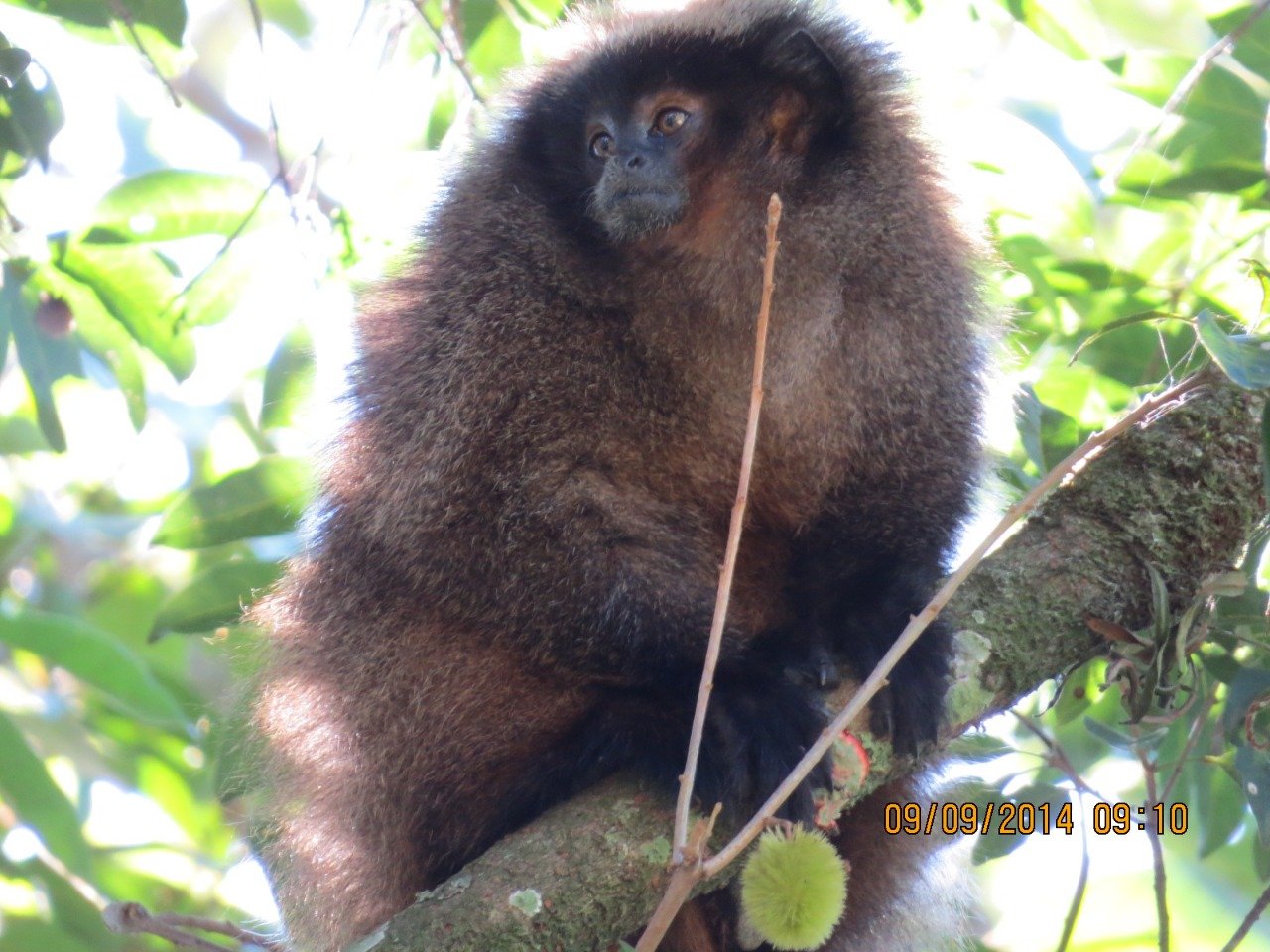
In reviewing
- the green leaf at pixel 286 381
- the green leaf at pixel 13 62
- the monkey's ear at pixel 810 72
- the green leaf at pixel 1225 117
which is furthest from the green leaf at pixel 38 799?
the green leaf at pixel 1225 117

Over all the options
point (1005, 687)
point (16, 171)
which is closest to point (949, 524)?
point (1005, 687)

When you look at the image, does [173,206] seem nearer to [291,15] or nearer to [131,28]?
[131,28]

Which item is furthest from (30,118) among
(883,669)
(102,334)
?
(883,669)

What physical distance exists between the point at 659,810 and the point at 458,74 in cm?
278

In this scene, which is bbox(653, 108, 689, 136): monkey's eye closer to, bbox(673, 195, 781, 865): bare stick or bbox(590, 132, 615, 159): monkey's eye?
bbox(590, 132, 615, 159): monkey's eye

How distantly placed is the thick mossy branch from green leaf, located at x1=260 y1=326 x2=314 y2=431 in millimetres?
1548

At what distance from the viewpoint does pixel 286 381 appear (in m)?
4.14

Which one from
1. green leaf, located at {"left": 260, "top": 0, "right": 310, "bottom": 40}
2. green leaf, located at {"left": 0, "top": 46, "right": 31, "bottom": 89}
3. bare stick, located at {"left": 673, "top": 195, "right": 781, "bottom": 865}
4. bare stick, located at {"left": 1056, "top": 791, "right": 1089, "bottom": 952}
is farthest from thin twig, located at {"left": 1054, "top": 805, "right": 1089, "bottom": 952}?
green leaf, located at {"left": 260, "top": 0, "right": 310, "bottom": 40}

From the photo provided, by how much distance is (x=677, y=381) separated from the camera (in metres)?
3.42

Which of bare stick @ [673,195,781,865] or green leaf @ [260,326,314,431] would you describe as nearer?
bare stick @ [673,195,781,865]

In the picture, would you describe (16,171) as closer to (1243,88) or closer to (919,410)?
(919,410)

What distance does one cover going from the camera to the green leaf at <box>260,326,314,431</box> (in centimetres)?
412

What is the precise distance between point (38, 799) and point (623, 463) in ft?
7.21
